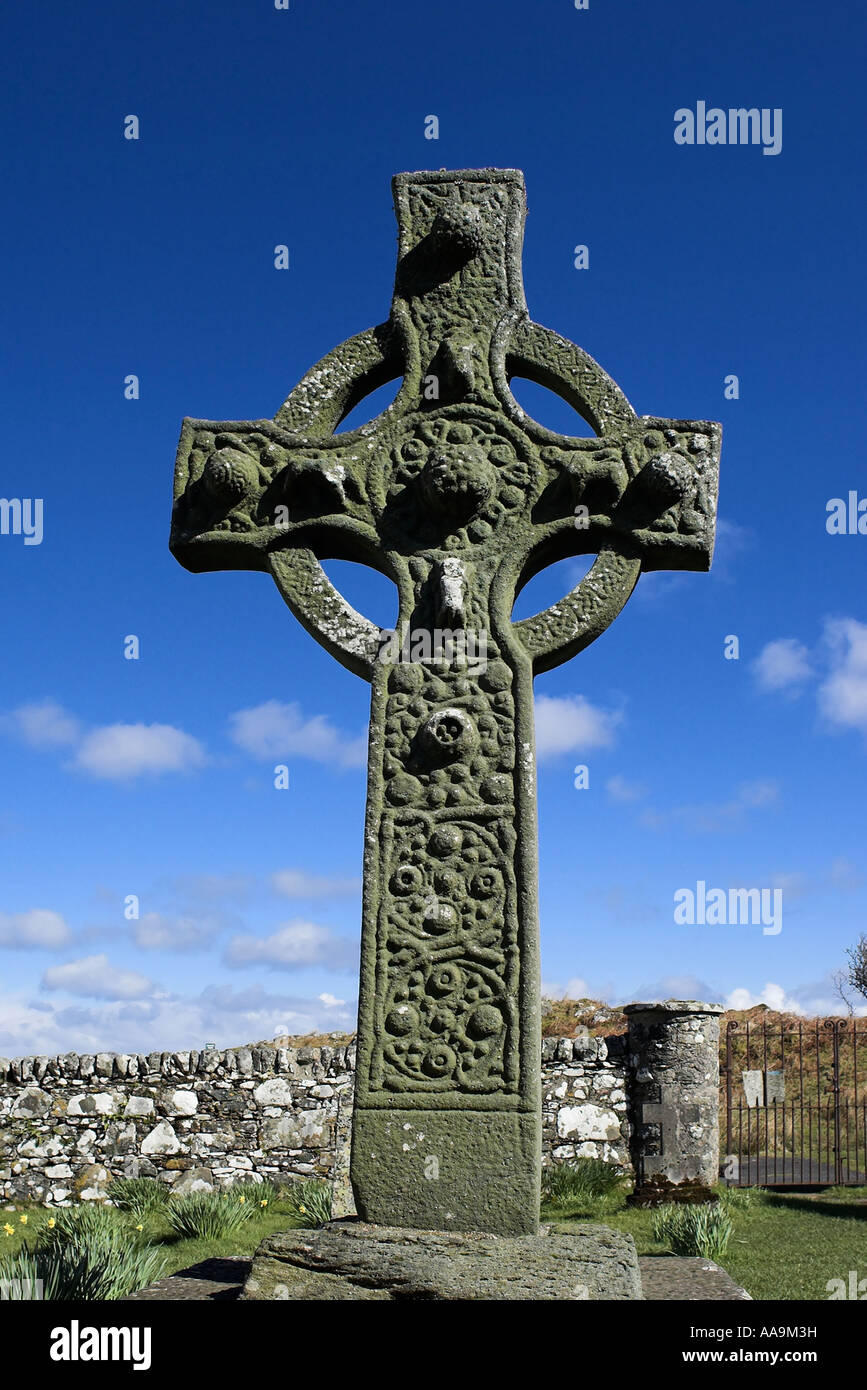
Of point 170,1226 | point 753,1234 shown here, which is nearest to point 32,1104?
point 170,1226

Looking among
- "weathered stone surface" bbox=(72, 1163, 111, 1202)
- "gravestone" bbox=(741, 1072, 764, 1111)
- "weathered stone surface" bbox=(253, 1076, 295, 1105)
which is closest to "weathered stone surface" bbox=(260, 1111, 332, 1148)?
"weathered stone surface" bbox=(253, 1076, 295, 1105)

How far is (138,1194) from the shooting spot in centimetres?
1015

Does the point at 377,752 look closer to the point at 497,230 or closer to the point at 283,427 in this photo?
the point at 283,427

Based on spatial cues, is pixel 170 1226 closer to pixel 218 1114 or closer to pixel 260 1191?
pixel 260 1191

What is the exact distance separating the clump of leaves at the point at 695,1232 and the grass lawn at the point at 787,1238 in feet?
0.40

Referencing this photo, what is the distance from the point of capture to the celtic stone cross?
3.31 metres

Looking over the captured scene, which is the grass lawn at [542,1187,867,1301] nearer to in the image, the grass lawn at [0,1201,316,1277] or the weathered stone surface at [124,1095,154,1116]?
the grass lawn at [0,1201,316,1277]

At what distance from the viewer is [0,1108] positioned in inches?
432

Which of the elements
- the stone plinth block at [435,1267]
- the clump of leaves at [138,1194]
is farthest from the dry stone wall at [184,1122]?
the stone plinth block at [435,1267]

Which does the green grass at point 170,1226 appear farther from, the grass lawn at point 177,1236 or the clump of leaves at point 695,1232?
the clump of leaves at point 695,1232

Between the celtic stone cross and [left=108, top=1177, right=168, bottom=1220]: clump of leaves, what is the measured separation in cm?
780
